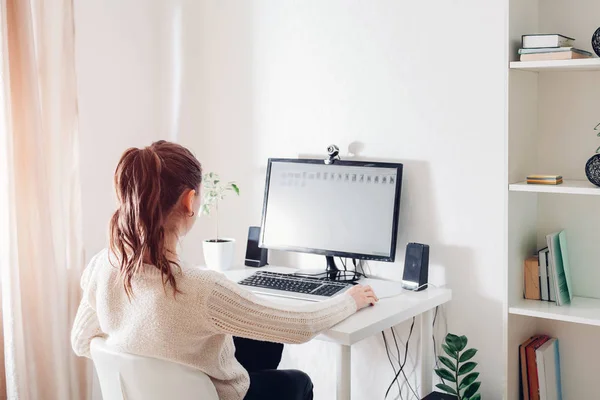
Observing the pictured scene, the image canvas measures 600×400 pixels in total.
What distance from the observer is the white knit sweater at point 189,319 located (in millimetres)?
1666

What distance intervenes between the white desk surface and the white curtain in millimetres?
624

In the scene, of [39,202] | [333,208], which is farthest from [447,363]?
[39,202]

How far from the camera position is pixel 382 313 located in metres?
2.13

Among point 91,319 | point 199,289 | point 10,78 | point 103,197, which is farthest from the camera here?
point 103,197

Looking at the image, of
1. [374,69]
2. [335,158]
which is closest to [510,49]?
[374,69]

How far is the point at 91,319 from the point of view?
6.26ft

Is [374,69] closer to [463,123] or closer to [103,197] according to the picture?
[463,123]

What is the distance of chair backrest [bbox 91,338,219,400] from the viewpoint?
1.64m

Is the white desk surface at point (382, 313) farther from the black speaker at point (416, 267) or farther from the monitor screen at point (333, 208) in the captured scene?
the monitor screen at point (333, 208)

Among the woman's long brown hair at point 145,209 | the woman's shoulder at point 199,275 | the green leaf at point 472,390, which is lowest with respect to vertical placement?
the green leaf at point 472,390

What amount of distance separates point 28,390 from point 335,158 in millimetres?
1340

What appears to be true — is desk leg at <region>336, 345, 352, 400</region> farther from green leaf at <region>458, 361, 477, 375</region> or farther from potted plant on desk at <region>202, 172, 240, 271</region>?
potted plant on desk at <region>202, 172, 240, 271</region>

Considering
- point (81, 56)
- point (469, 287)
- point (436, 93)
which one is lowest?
point (469, 287)

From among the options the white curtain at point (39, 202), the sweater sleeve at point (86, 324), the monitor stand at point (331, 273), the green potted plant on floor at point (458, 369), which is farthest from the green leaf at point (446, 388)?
the white curtain at point (39, 202)
